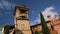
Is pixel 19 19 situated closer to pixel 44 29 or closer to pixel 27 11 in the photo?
pixel 27 11

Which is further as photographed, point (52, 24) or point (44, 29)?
point (52, 24)

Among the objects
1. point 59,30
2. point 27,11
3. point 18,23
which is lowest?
point 59,30

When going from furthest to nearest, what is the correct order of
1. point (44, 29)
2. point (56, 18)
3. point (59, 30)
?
point (56, 18) → point (59, 30) → point (44, 29)

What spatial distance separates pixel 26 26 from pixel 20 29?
1556 mm

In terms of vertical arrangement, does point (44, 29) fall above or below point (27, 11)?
below

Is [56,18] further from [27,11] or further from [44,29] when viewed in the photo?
[44,29]

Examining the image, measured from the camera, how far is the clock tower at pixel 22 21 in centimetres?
2709

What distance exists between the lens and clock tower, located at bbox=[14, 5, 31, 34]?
27.1 metres

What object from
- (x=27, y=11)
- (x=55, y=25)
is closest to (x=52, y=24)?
(x=55, y=25)

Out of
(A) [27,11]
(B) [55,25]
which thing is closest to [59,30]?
(B) [55,25]

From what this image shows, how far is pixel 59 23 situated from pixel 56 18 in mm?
2208

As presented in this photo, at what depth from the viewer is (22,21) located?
27.9m

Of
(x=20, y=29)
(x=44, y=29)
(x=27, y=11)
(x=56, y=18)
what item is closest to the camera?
(x=44, y=29)

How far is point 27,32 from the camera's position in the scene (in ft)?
89.0
